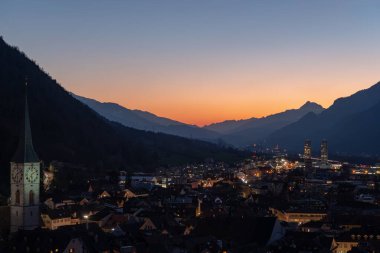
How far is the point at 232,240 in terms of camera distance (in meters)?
66.4

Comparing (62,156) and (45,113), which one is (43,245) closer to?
(62,156)

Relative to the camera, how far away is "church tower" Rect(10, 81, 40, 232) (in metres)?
65.2

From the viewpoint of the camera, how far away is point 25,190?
6644 centimetres

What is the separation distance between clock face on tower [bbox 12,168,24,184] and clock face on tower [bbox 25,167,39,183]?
582 mm

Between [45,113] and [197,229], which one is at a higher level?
[45,113]

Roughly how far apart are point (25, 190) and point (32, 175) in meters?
2.59

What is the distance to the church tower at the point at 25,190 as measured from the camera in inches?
2566

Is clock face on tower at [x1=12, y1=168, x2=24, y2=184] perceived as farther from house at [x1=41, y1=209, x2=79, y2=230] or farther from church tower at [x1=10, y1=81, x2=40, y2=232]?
house at [x1=41, y1=209, x2=79, y2=230]

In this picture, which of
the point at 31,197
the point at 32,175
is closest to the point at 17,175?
the point at 32,175

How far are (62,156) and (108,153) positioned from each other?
110ft

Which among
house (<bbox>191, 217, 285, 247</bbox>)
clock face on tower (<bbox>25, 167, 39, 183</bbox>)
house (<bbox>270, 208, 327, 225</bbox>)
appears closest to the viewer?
house (<bbox>191, 217, 285, 247</bbox>)

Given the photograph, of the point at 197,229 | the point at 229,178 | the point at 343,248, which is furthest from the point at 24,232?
the point at 229,178

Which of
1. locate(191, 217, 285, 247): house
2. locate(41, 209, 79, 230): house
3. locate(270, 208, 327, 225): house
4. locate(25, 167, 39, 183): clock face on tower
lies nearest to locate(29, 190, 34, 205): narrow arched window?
locate(25, 167, 39, 183): clock face on tower

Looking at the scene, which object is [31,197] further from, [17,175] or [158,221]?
[158,221]
